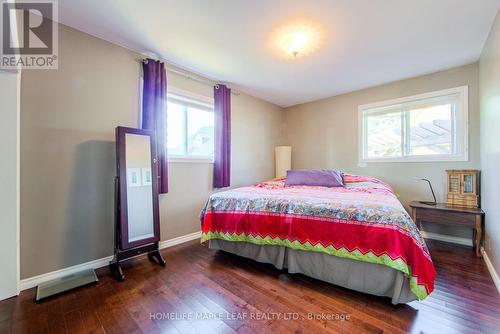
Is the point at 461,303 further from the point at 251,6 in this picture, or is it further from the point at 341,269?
the point at 251,6

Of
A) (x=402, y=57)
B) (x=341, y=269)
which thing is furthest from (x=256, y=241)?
(x=402, y=57)

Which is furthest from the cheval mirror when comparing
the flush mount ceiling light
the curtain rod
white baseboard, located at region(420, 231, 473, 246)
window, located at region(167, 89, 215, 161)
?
white baseboard, located at region(420, 231, 473, 246)

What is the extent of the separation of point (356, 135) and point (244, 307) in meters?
3.40

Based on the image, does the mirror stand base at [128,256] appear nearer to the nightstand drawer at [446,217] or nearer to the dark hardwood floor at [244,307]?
the dark hardwood floor at [244,307]

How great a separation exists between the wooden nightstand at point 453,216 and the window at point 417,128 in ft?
2.63

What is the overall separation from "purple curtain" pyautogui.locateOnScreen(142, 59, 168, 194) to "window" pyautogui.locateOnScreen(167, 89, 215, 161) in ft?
0.71

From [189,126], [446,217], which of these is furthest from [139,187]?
[446,217]

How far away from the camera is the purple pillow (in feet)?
10.5

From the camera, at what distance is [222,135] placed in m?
3.42

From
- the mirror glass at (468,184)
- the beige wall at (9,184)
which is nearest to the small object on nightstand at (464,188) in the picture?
the mirror glass at (468,184)

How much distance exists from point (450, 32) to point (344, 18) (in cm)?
121

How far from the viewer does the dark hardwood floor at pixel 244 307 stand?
137 cm

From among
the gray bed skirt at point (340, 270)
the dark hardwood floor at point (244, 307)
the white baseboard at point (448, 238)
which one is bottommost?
the dark hardwood floor at point (244, 307)

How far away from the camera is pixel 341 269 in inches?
70.1
